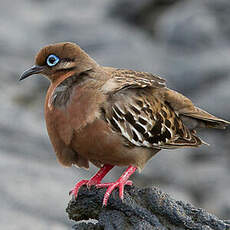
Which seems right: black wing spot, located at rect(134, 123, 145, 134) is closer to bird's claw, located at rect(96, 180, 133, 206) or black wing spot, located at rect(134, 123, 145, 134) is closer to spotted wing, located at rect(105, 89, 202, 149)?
spotted wing, located at rect(105, 89, 202, 149)

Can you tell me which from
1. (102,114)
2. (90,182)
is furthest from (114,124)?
(90,182)

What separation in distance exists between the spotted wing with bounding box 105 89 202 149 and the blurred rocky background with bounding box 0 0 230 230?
15.1ft

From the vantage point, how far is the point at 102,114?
8930 mm

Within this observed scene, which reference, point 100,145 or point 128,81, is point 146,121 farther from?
point 100,145

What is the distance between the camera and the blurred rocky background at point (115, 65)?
14.9 metres

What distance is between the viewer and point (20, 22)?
2708 centimetres

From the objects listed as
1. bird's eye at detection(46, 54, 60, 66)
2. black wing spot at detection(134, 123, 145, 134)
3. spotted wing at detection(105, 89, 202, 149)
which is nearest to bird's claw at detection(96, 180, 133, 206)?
spotted wing at detection(105, 89, 202, 149)

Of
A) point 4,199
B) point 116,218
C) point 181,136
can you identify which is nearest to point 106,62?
point 4,199

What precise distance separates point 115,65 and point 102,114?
46.7 feet

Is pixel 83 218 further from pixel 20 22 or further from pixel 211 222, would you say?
pixel 20 22

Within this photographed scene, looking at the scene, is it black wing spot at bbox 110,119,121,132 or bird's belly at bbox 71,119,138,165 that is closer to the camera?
bird's belly at bbox 71,119,138,165

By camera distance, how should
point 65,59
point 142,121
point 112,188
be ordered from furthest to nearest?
point 142,121, point 65,59, point 112,188

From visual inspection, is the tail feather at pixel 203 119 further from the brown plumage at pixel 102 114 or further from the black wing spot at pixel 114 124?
the black wing spot at pixel 114 124

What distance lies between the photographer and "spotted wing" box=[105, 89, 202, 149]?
29.9 ft
